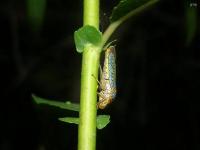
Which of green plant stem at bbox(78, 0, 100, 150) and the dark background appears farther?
the dark background

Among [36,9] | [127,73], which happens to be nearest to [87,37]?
[36,9]

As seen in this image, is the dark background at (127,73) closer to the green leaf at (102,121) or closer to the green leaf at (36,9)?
the green leaf at (36,9)

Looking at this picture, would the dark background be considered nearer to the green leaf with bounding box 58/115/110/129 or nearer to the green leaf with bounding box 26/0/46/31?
the green leaf with bounding box 26/0/46/31

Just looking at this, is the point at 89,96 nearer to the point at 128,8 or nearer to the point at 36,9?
the point at 128,8

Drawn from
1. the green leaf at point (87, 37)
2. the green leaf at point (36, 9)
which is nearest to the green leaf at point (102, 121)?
the green leaf at point (87, 37)

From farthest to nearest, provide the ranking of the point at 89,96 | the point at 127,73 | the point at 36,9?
the point at 127,73 → the point at 36,9 → the point at 89,96

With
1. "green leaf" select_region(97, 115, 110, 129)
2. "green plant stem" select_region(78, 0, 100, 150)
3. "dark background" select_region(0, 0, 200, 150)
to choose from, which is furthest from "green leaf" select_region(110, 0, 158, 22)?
"dark background" select_region(0, 0, 200, 150)
